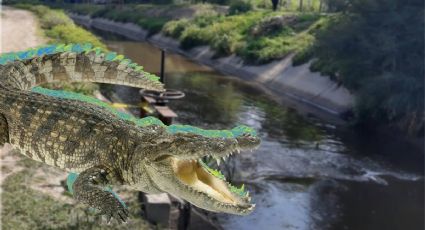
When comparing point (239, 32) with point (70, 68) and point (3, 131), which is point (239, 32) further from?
point (3, 131)

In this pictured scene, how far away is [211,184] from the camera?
3.29 metres

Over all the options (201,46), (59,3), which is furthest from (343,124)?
(59,3)

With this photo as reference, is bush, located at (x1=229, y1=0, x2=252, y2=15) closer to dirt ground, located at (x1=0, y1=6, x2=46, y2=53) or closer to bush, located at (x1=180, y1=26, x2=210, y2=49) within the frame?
bush, located at (x1=180, y1=26, x2=210, y2=49)

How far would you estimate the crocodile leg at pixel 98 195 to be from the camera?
10.7ft

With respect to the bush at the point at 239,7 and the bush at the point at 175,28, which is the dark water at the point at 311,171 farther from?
the bush at the point at 239,7

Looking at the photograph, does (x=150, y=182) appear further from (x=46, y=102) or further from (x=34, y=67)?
(x=34, y=67)

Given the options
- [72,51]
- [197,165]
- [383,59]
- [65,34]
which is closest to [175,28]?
[65,34]

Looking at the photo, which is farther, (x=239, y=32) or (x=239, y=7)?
(x=239, y=7)

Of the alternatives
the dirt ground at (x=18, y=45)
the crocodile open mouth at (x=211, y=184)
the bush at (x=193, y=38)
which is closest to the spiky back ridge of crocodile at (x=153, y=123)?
the crocodile open mouth at (x=211, y=184)

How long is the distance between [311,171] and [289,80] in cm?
1735

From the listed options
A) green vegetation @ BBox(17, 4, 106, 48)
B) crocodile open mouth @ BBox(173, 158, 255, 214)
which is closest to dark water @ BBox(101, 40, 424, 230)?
green vegetation @ BBox(17, 4, 106, 48)

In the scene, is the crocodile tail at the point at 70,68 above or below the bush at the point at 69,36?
above

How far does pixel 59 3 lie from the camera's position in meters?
93.1

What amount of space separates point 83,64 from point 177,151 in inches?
49.4
